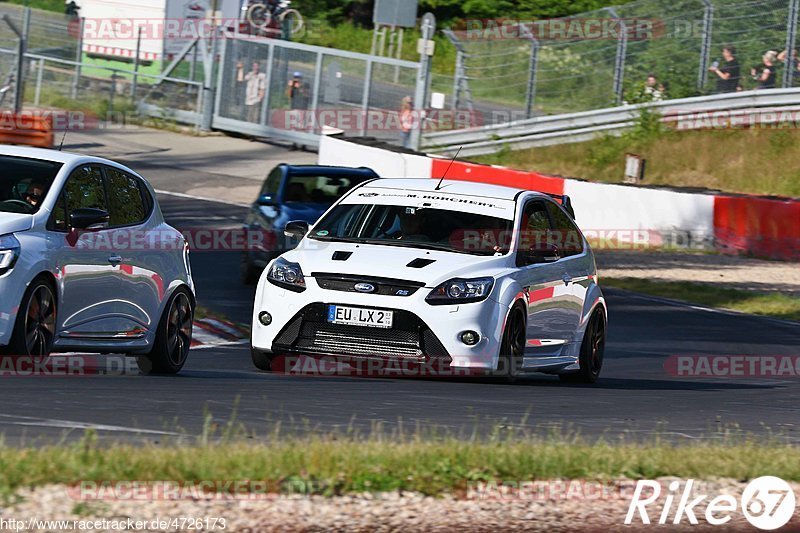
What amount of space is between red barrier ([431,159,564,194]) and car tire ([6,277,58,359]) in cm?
1758

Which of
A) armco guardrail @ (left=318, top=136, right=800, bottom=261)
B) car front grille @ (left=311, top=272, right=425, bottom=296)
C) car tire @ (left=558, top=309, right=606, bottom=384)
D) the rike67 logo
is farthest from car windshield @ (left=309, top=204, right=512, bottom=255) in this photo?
armco guardrail @ (left=318, top=136, right=800, bottom=261)

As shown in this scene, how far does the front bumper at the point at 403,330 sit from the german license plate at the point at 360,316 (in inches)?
1.2

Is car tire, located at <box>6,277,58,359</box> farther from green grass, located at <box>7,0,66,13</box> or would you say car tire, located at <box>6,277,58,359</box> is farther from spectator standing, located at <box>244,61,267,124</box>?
green grass, located at <box>7,0,66,13</box>

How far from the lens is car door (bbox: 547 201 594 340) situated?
12523mm

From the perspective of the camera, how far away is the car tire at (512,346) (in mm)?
11148

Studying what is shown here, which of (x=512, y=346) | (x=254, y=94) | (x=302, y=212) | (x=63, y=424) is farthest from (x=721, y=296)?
(x=254, y=94)

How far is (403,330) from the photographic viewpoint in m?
10.8

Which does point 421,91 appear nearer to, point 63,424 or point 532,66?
point 532,66

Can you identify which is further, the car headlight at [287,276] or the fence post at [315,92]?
the fence post at [315,92]

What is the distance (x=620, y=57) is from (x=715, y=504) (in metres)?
28.1

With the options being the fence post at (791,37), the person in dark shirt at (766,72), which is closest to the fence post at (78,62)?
the person in dark shirt at (766,72)

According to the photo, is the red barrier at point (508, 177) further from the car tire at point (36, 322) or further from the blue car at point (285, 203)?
the car tire at point (36, 322)

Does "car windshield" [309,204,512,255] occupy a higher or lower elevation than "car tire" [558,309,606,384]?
higher

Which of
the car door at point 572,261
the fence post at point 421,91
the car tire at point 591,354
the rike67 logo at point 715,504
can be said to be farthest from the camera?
the fence post at point 421,91
